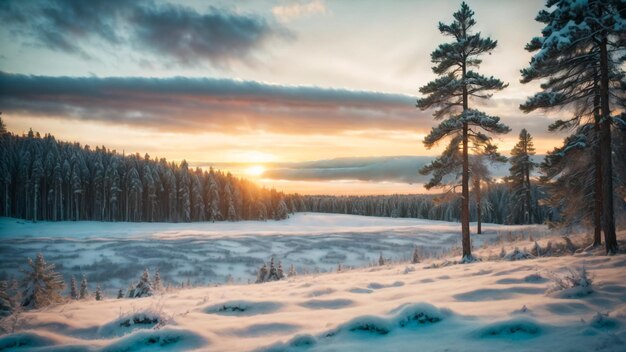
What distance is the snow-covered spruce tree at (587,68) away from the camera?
465 inches

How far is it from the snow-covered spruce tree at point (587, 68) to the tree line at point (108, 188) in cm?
7143

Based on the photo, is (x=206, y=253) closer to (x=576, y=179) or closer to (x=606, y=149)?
(x=576, y=179)

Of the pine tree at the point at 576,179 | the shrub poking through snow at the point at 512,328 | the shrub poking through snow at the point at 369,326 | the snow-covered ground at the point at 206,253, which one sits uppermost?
the pine tree at the point at 576,179

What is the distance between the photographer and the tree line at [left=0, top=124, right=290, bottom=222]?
65125mm

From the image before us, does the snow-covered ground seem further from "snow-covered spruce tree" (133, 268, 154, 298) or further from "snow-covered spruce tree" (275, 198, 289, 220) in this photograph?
"snow-covered spruce tree" (275, 198, 289, 220)

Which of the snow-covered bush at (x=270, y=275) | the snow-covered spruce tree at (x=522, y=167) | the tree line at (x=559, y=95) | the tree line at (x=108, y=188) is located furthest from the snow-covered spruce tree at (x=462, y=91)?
the tree line at (x=108, y=188)

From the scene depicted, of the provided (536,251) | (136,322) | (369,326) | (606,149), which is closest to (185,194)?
(536,251)

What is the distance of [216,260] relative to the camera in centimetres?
2556

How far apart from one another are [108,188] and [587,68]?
80750 millimetres

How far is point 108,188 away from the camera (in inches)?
2793

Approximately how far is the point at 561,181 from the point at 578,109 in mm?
3635

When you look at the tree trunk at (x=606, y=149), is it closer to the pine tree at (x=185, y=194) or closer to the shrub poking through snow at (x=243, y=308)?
the shrub poking through snow at (x=243, y=308)

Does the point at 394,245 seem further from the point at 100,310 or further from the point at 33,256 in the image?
the point at 33,256

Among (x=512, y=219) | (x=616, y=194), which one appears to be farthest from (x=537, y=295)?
(x=512, y=219)
